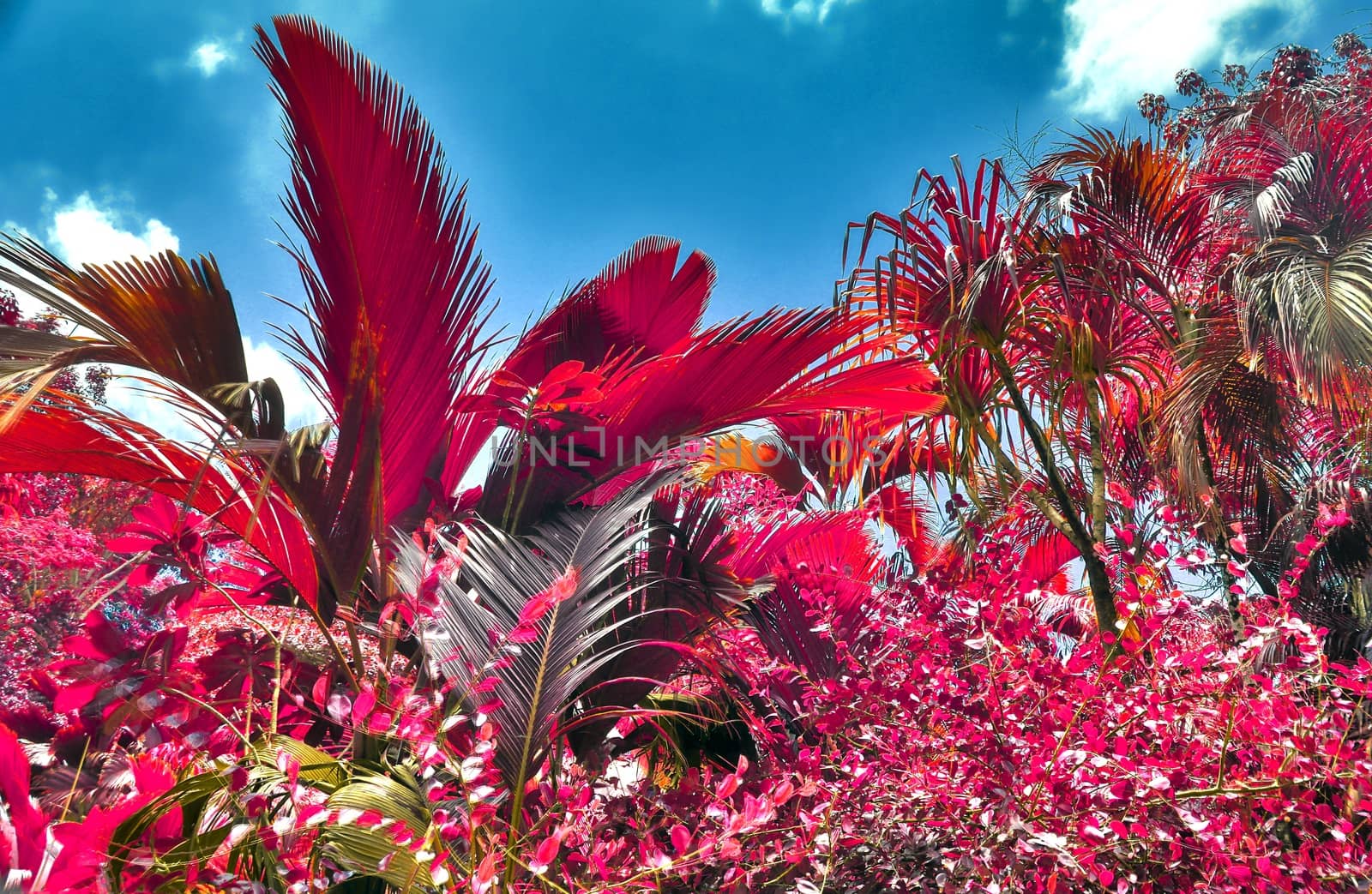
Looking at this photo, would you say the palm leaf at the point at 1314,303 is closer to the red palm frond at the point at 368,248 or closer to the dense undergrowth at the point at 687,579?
the dense undergrowth at the point at 687,579

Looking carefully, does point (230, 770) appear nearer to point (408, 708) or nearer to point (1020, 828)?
point (408, 708)

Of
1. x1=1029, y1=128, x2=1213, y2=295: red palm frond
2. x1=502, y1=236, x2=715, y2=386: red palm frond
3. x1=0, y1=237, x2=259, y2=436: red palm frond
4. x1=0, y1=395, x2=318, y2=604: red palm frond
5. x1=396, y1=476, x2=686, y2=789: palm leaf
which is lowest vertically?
x1=396, y1=476, x2=686, y2=789: palm leaf

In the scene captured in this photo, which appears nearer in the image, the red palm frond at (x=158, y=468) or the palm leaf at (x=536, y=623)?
the palm leaf at (x=536, y=623)

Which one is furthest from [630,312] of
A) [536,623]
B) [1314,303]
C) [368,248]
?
[1314,303]

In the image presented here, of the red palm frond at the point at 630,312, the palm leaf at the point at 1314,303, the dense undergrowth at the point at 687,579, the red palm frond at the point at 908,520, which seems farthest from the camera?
the red palm frond at the point at 908,520

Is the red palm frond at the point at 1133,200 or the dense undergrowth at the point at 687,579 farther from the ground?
the red palm frond at the point at 1133,200

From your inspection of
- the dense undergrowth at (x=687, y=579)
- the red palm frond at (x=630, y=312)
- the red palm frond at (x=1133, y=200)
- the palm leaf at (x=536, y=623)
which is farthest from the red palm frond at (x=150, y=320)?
the red palm frond at (x=1133, y=200)

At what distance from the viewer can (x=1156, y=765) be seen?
1.82m

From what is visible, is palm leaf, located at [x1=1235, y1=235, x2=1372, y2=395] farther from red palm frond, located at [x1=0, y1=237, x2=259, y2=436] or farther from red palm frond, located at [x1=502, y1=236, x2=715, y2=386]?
red palm frond, located at [x1=0, y1=237, x2=259, y2=436]

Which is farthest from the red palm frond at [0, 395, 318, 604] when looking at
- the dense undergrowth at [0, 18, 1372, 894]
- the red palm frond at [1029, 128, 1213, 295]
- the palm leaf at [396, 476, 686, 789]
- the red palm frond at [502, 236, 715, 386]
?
the red palm frond at [1029, 128, 1213, 295]

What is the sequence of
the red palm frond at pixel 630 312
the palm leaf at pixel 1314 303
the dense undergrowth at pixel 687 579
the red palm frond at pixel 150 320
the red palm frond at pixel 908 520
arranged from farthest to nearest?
1. the red palm frond at pixel 908 520
2. the red palm frond at pixel 630 312
3. the palm leaf at pixel 1314 303
4. the red palm frond at pixel 150 320
5. the dense undergrowth at pixel 687 579

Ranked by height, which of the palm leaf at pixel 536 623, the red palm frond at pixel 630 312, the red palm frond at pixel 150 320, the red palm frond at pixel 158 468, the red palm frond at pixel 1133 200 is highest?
the red palm frond at pixel 1133 200

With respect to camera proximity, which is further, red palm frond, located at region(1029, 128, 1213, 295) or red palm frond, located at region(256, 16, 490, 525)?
red palm frond, located at region(1029, 128, 1213, 295)

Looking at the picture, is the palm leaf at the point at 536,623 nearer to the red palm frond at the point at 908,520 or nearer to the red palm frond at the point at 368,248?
the red palm frond at the point at 368,248
